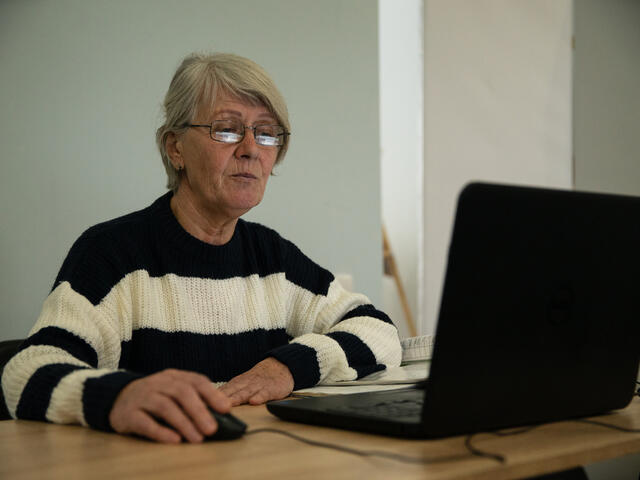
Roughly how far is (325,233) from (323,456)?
205cm

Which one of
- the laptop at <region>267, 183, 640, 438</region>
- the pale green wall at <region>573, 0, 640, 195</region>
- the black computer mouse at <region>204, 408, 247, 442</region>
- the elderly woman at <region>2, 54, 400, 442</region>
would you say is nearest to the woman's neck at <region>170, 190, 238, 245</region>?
the elderly woman at <region>2, 54, 400, 442</region>

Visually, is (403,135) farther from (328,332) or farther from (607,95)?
(328,332)

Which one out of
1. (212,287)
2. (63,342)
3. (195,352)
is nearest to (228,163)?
(212,287)

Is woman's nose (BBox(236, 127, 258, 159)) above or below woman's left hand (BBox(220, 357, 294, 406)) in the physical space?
above

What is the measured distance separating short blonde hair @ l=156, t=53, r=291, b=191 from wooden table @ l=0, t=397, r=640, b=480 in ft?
2.98

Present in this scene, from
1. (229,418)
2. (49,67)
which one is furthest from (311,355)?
(49,67)

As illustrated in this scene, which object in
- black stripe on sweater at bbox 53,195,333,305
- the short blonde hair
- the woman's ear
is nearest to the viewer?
black stripe on sweater at bbox 53,195,333,305

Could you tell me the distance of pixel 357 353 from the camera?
5.00ft

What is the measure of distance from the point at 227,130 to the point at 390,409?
928 mm

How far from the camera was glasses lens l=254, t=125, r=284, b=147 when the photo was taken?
1702 millimetres

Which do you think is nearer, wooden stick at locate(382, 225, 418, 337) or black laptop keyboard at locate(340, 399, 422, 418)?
black laptop keyboard at locate(340, 399, 422, 418)

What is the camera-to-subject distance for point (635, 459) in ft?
8.30

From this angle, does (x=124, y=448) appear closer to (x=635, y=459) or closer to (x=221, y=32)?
(x=221, y=32)

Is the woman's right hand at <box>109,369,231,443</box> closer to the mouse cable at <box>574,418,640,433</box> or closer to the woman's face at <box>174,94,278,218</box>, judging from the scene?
the mouse cable at <box>574,418,640,433</box>
